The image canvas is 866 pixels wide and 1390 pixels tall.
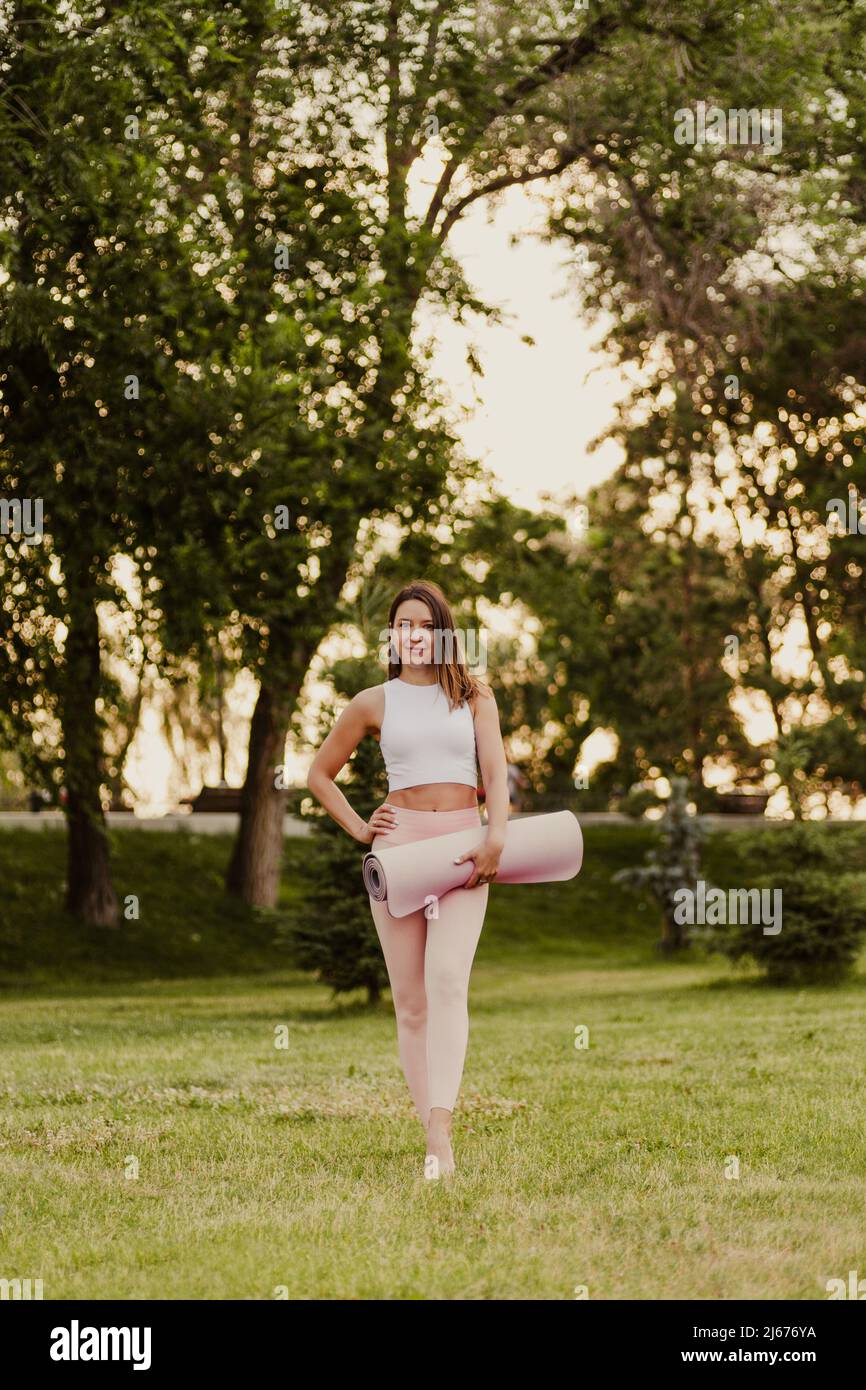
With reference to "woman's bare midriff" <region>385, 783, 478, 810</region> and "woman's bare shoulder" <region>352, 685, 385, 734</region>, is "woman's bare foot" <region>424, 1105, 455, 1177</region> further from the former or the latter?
"woman's bare shoulder" <region>352, 685, 385, 734</region>

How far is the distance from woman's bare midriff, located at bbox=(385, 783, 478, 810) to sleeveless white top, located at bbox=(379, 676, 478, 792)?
0.09 feet

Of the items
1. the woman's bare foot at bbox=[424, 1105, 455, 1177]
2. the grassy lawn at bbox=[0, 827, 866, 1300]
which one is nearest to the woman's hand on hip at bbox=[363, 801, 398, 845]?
the woman's bare foot at bbox=[424, 1105, 455, 1177]

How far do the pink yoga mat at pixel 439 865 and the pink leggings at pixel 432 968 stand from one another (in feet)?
0.27

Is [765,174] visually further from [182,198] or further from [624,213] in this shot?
[182,198]

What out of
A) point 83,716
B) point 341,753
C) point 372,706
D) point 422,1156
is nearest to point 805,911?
point 83,716

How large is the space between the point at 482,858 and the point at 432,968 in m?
0.50

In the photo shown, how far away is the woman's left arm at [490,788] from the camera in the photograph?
628 cm

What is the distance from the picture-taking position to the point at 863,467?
85.1 ft

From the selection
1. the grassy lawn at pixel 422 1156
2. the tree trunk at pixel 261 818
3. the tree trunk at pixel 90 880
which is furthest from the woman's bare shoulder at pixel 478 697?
the tree trunk at pixel 90 880

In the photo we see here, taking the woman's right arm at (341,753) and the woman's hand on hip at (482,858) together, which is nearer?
the woman's hand on hip at (482,858)

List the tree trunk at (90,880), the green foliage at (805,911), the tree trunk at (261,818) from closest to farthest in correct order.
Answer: the green foliage at (805,911) < the tree trunk at (90,880) < the tree trunk at (261,818)

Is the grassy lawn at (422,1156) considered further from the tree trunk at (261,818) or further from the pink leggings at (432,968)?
the tree trunk at (261,818)

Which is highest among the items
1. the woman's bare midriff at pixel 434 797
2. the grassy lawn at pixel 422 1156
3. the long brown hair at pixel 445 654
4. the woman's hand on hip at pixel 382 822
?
the long brown hair at pixel 445 654
